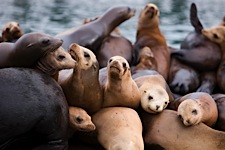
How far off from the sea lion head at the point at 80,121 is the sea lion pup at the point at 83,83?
123 mm

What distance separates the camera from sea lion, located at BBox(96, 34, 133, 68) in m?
5.34

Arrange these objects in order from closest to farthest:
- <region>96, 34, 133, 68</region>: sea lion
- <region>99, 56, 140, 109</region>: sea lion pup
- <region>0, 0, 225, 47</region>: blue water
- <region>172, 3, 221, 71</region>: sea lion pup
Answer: <region>99, 56, 140, 109</region>: sea lion pup → <region>96, 34, 133, 68</region>: sea lion → <region>172, 3, 221, 71</region>: sea lion pup → <region>0, 0, 225, 47</region>: blue water

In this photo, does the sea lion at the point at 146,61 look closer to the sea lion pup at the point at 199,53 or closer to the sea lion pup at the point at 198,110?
the sea lion pup at the point at 199,53

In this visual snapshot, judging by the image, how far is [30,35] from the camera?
358cm

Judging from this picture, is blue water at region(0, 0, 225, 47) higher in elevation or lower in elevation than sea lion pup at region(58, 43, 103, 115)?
lower

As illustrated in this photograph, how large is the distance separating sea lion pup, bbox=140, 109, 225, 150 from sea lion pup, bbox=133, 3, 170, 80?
1.58m

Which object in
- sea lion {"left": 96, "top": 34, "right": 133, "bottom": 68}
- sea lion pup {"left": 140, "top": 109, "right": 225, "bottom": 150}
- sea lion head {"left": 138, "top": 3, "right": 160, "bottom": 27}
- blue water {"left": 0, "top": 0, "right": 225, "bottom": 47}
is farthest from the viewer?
blue water {"left": 0, "top": 0, "right": 225, "bottom": 47}

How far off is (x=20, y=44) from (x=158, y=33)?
116 inches

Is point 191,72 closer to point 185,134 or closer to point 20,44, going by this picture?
point 185,134

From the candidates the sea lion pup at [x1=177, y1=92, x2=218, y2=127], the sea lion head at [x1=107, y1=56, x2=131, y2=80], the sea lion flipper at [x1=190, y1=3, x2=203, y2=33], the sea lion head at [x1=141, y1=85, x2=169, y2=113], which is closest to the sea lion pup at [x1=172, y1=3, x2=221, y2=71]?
the sea lion flipper at [x1=190, y1=3, x2=203, y2=33]

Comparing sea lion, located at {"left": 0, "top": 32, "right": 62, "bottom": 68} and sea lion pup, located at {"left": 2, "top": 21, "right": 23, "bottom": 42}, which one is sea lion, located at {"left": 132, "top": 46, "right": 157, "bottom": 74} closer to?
sea lion pup, located at {"left": 2, "top": 21, "right": 23, "bottom": 42}

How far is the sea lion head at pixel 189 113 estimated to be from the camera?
385cm

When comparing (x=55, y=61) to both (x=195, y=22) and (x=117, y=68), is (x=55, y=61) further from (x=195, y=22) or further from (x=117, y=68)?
(x=195, y=22)

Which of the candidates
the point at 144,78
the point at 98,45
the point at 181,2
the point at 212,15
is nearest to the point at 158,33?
the point at 98,45
